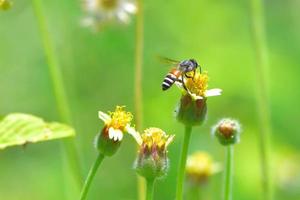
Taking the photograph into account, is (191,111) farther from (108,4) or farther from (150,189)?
(108,4)

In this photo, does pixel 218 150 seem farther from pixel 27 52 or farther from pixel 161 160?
pixel 161 160

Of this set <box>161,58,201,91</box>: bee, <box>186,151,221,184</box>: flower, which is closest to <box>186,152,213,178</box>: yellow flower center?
<box>186,151,221,184</box>: flower

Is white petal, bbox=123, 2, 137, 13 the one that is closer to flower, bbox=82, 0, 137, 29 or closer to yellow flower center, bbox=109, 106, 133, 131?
flower, bbox=82, 0, 137, 29

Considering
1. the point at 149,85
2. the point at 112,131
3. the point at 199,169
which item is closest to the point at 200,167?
the point at 199,169

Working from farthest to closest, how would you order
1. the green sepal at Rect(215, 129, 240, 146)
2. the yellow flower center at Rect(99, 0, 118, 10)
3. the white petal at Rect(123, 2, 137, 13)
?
the yellow flower center at Rect(99, 0, 118, 10)
the white petal at Rect(123, 2, 137, 13)
the green sepal at Rect(215, 129, 240, 146)

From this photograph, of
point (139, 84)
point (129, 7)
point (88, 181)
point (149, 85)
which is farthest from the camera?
point (149, 85)
